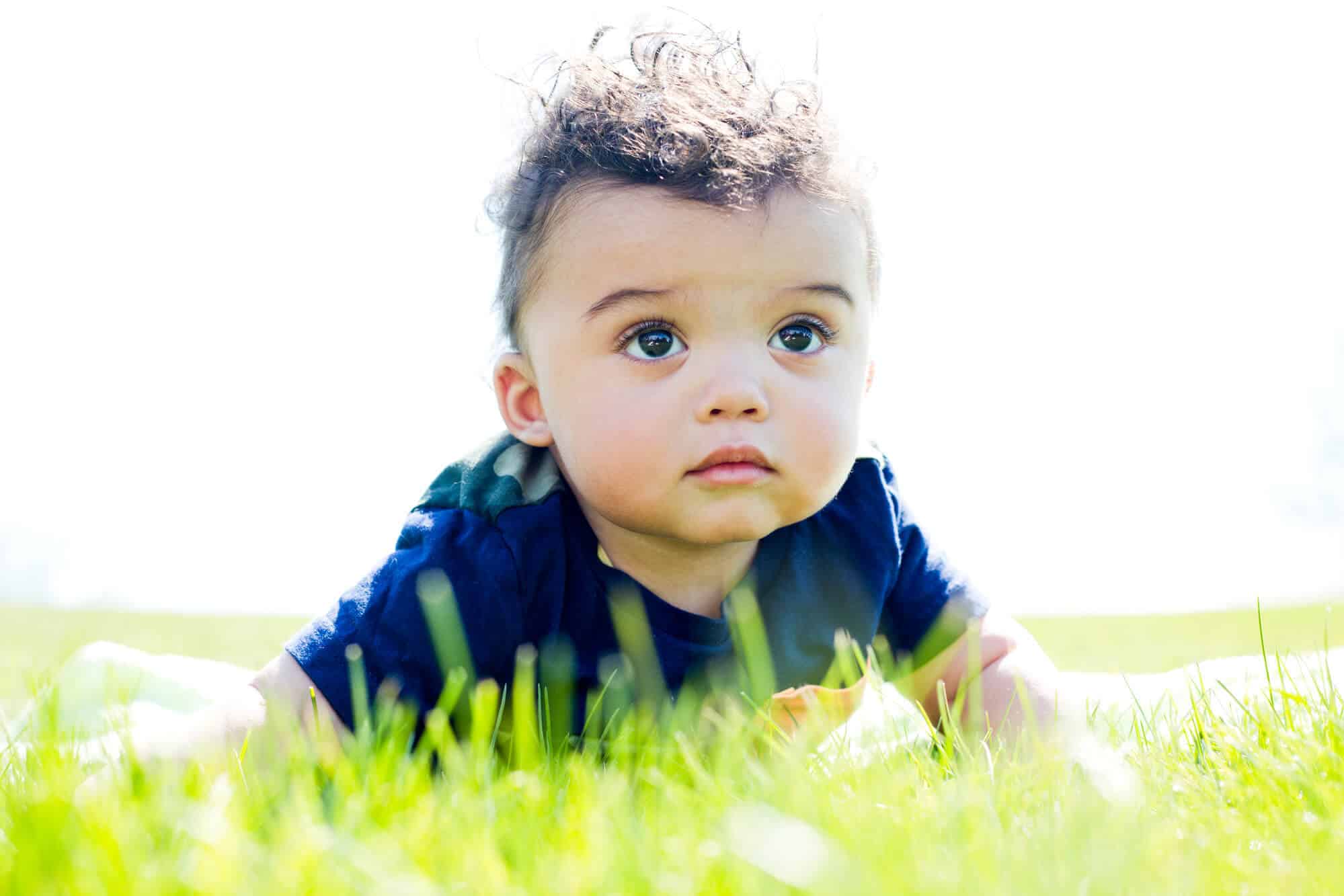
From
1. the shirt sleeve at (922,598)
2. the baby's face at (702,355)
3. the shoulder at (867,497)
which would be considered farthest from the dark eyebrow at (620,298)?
the shirt sleeve at (922,598)

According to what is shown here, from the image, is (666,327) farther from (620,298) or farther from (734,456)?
(734,456)

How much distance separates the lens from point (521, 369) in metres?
2.09

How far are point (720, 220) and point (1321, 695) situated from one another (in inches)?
42.0

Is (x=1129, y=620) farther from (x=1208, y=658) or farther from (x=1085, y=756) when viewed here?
(x=1085, y=756)

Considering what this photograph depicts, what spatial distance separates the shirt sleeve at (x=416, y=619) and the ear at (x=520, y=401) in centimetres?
18

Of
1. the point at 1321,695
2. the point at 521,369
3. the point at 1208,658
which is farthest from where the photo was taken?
the point at 1208,658

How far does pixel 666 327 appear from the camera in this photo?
1.86 metres

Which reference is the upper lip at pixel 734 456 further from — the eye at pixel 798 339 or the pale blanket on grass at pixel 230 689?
the pale blanket on grass at pixel 230 689

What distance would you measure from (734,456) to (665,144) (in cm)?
51

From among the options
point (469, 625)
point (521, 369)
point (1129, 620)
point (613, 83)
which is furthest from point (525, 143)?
point (1129, 620)

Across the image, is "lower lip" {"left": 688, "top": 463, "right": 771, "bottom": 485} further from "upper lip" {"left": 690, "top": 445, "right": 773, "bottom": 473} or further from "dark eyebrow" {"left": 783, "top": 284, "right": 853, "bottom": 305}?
"dark eyebrow" {"left": 783, "top": 284, "right": 853, "bottom": 305}

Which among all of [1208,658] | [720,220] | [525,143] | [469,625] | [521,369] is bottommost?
[1208,658]

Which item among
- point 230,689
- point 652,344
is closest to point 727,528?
point 652,344

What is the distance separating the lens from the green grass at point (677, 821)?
0.94m
